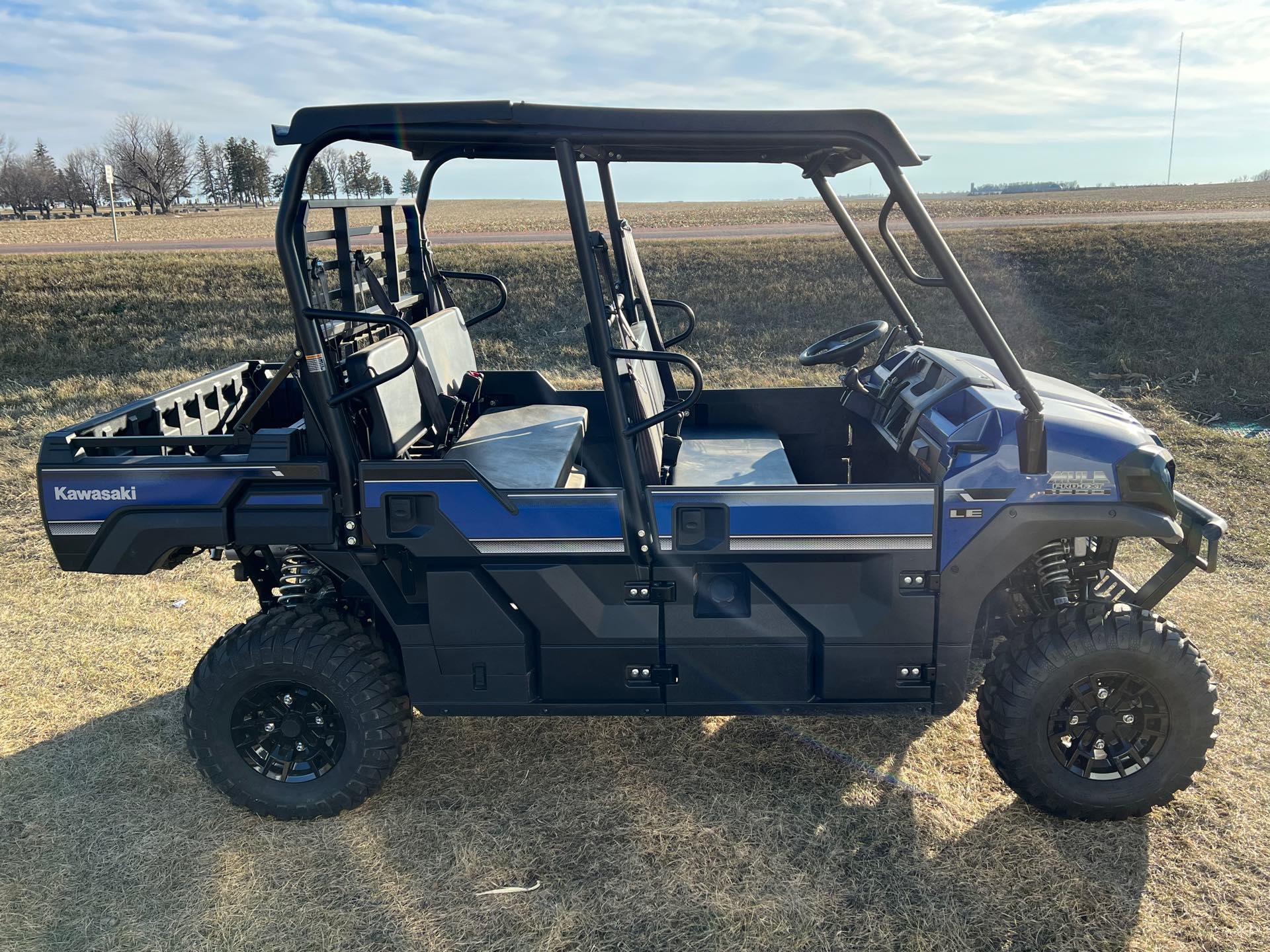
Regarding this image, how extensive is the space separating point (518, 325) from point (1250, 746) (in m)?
10.9

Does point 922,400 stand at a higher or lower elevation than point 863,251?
lower

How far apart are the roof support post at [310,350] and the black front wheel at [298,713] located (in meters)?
0.49

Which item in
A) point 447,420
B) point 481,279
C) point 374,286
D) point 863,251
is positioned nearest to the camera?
point 374,286

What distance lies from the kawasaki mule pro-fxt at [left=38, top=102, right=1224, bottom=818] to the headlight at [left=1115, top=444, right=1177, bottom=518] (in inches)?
0.4

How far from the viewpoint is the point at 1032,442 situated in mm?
2885

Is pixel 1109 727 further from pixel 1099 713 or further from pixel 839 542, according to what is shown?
pixel 839 542

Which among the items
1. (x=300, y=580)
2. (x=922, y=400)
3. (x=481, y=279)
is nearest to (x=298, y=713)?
(x=300, y=580)

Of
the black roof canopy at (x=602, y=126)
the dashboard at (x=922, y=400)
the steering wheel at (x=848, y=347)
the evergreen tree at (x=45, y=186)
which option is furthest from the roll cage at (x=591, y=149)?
the evergreen tree at (x=45, y=186)

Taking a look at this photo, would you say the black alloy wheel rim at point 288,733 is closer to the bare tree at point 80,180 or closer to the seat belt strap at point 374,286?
the seat belt strap at point 374,286

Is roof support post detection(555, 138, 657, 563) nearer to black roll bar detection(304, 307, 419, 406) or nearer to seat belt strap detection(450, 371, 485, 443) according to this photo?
black roll bar detection(304, 307, 419, 406)

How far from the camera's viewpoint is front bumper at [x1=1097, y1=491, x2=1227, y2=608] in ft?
9.85

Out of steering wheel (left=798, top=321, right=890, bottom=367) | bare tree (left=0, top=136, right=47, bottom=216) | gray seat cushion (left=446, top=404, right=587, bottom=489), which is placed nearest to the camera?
gray seat cushion (left=446, top=404, right=587, bottom=489)

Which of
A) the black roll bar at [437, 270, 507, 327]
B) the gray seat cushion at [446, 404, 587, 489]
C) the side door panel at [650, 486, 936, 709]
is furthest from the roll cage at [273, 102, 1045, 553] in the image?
the black roll bar at [437, 270, 507, 327]

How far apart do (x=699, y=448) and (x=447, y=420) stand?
1.10 m
